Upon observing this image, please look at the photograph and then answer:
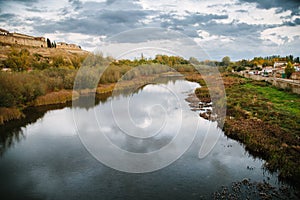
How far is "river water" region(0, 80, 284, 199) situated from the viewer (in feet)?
28.5

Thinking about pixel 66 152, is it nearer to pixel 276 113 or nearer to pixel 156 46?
pixel 156 46

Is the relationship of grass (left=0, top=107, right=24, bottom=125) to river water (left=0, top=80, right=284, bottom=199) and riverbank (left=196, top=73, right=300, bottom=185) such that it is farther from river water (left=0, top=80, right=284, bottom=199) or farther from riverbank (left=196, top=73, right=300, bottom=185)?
riverbank (left=196, top=73, right=300, bottom=185)

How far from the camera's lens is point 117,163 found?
35.3 feet

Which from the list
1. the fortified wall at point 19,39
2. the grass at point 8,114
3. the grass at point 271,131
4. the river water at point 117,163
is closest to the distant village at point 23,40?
the fortified wall at point 19,39

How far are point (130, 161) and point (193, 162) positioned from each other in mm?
2760

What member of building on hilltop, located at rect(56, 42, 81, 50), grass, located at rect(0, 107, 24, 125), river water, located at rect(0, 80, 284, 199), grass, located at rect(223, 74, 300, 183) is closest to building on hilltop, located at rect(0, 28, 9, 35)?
building on hilltop, located at rect(56, 42, 81, 50)

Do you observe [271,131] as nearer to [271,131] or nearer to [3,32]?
[271,131]

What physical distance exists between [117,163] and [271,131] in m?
8.97

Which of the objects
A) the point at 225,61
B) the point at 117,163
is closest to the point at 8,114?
the point at 117,163

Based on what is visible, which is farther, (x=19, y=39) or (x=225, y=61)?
(x=225, y=61)

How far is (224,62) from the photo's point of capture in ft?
318

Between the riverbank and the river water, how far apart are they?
2.15 ft

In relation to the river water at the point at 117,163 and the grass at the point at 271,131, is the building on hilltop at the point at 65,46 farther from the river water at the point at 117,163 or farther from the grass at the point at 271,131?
the grass at the point at 271,131

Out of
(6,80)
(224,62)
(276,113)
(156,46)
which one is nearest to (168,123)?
(156,46)
